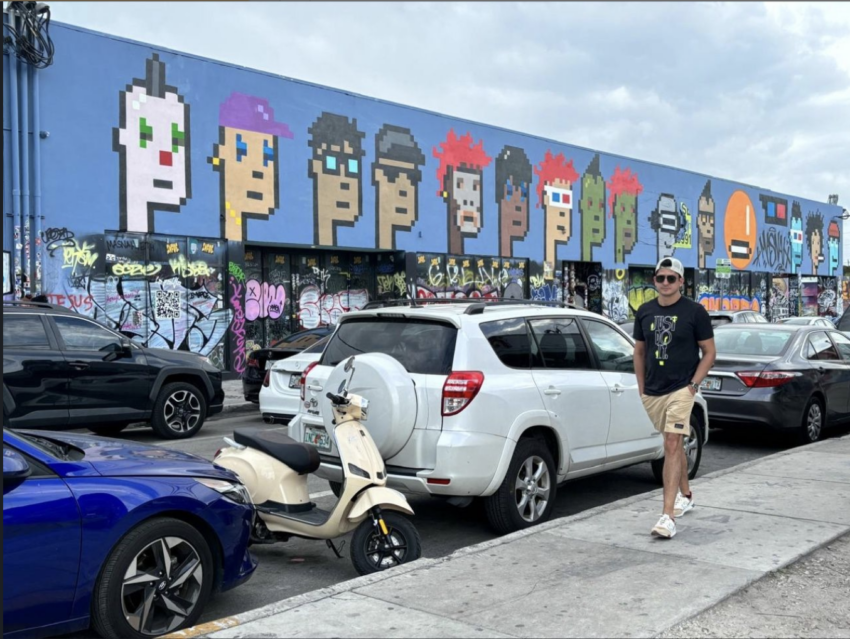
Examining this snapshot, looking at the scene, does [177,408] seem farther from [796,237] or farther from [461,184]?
[796,237]

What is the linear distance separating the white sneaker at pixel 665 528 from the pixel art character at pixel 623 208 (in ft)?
77.7

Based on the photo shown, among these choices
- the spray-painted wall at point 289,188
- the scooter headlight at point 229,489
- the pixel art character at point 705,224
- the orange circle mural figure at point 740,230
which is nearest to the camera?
the scooter headlight at point 229,489

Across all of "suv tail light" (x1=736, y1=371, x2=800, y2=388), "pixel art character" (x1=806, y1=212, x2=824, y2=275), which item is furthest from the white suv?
"pixel art character" (x1=806, y1=212, x2=824, y2=275)

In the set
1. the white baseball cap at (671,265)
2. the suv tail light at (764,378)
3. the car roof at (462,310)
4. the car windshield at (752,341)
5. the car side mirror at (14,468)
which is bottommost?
the suv tail light at (764,378)

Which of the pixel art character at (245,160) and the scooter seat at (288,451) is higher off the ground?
the pixel art character at (245,160)

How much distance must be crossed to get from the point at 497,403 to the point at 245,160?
13.2 metres

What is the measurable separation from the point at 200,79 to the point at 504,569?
14.6 metres

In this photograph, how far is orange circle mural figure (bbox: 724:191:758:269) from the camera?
3500 centimetres

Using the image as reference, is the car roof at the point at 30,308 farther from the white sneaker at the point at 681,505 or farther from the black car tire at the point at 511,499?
the white sneaker at the point at 681,505

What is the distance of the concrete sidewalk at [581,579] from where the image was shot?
3924mm

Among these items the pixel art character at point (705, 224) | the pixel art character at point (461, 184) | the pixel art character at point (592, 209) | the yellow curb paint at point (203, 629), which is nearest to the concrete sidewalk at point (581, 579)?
the yellow curb paint at point (203, 629)

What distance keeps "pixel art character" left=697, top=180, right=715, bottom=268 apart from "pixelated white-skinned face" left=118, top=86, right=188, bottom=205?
23.0 m

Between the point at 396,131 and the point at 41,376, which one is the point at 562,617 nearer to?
the point at 41,376

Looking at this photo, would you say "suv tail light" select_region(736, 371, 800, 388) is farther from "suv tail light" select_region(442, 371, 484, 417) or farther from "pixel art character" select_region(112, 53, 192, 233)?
"pixel art character" select_region(112, 53, 192, 233)
